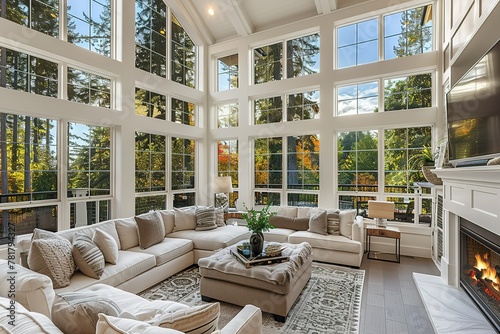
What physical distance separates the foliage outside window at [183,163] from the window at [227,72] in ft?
5.31

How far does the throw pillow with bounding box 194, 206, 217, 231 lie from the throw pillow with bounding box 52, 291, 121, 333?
3.08m

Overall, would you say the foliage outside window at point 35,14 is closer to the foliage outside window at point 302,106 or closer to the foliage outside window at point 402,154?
the foliage outside window at point 302,106

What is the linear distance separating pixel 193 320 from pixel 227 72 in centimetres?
604

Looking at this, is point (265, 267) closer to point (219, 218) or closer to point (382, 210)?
point (219, 218)

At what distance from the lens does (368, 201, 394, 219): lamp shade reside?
4105 mm

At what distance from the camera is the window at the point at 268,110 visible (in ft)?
18.9

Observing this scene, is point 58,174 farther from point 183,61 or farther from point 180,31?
point 180,31

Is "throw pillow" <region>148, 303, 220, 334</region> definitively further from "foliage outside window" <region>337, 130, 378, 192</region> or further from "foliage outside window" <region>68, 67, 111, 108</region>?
"foliage outside window" <region>337, 130, 378, 192</region>

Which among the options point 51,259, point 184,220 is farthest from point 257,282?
point 184,220

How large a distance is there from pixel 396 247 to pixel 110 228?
442 centimetres

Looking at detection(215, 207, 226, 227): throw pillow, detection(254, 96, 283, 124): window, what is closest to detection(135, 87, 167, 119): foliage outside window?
detection(254, 96, 283, 124): window

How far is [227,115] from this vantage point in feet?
20.9

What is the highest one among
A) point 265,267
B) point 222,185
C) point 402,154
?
point 402,154

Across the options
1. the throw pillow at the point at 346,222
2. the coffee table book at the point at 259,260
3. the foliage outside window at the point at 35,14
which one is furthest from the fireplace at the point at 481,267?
the foliage outside window at the point at 35,14
